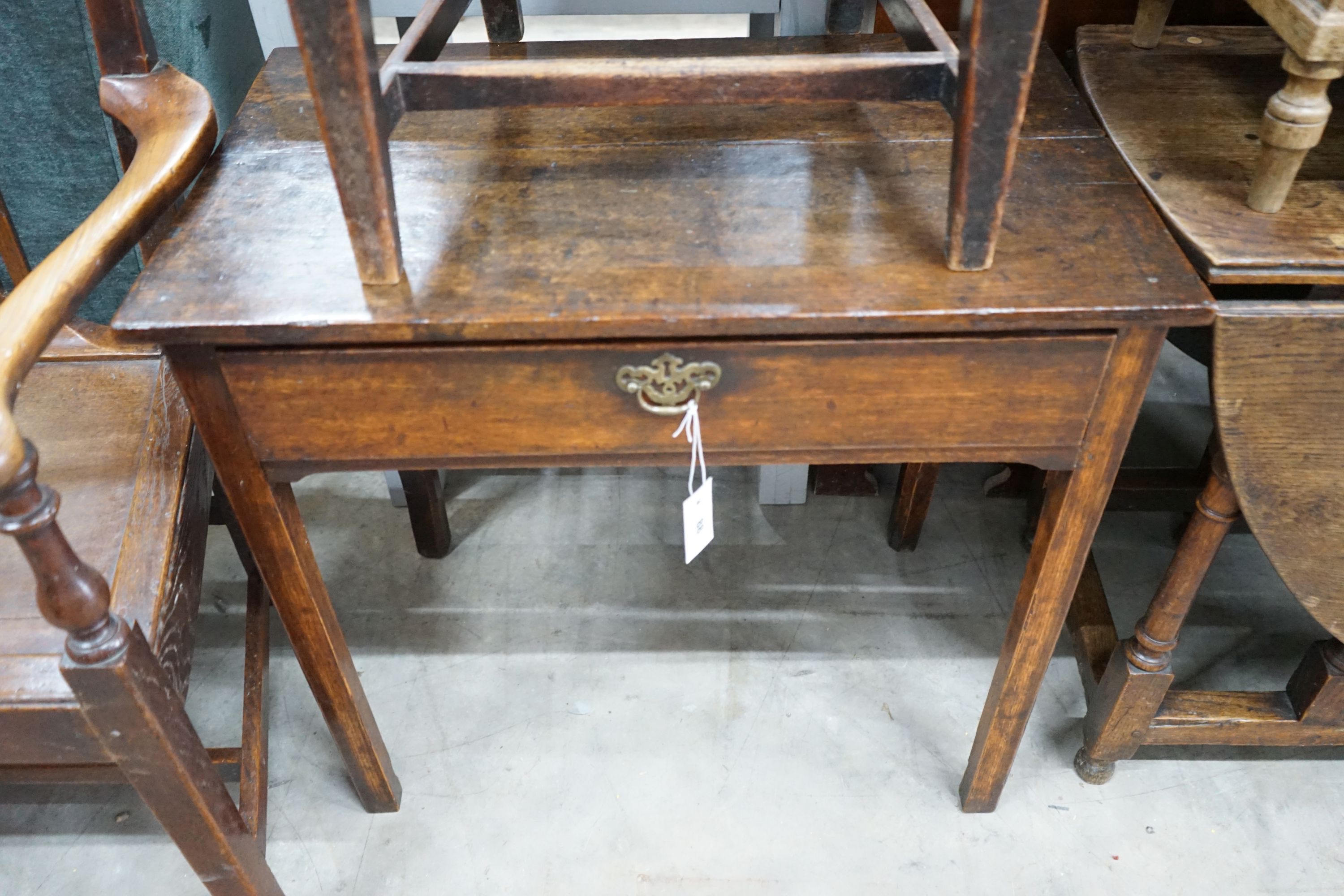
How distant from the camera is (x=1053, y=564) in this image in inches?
40.8

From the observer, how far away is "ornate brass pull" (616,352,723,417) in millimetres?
847

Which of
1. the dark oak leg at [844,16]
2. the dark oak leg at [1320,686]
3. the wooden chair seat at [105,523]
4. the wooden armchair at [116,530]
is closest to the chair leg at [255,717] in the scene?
the wooden armchair at [116,530]

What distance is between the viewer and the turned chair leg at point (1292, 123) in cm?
85

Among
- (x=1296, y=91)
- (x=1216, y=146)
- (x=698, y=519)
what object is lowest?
(x=698, y=519)

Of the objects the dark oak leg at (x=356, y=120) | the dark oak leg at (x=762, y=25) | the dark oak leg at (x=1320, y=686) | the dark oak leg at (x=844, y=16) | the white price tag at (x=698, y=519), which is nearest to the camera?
the dark oak leg at (x=356, y=120)

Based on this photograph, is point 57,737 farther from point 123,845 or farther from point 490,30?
point 490,30

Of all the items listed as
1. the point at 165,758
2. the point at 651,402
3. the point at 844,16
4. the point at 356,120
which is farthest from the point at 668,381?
the point at 844,16

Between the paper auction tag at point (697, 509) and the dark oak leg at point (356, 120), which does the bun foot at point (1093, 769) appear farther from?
the dark oak leg at point (356, 120)

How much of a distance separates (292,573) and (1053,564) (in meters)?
0.79

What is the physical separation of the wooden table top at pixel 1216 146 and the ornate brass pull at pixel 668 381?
0.46 meters

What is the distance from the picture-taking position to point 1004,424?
90 cm

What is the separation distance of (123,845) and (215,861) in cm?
39

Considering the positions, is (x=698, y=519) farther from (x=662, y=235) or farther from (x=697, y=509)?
(x=662, y=235)

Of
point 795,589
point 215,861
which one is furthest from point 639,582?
point 215,861
